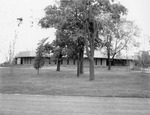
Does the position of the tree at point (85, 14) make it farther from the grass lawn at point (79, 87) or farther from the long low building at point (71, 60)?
the long low building at point (71, 60)

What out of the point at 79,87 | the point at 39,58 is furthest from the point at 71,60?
the point at 79,87

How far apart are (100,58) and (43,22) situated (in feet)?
118

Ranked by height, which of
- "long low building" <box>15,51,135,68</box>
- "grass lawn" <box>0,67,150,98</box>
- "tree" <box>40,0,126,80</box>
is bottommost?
"grass lawn" <box>0,67,150,98</box>

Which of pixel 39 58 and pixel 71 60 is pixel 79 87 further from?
pixel 71 60

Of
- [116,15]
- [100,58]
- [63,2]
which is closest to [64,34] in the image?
[63,2]

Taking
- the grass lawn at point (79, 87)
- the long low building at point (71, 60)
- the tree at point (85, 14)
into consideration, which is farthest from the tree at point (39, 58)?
the long low building at point (71, 60)

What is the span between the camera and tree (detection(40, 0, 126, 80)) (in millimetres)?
24891

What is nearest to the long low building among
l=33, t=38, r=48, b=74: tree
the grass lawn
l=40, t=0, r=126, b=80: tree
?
l=33, t=38, r=48, b=74: tree

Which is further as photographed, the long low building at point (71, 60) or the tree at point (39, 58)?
the long low building at point (71, 60)

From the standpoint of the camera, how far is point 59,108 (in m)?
8.14

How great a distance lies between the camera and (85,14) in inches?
985

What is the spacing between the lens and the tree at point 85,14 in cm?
2489

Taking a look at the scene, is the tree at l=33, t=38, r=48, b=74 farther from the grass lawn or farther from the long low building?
the long low building

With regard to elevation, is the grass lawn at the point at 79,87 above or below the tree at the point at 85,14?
below
